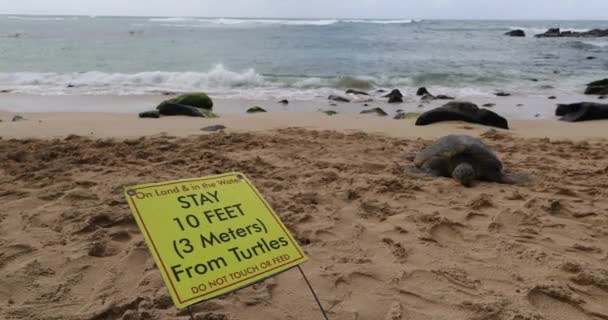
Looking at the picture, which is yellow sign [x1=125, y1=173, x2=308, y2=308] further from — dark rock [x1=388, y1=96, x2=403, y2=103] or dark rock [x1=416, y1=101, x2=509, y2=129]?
dark rock [x1=388, y1=96, x2=403, y2=103]

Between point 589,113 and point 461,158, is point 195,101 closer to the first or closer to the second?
point 461,158

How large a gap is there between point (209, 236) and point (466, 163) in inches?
118

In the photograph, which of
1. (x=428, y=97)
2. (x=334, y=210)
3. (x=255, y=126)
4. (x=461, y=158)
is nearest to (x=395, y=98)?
(x=428, y=97)

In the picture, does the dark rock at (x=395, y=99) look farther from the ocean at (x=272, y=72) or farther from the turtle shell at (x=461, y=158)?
the turtle shell at (x=461, y=158)

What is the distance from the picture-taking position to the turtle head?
378 cm

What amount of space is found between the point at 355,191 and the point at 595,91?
10673 millimetres

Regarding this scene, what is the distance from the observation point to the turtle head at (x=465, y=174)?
149 inches

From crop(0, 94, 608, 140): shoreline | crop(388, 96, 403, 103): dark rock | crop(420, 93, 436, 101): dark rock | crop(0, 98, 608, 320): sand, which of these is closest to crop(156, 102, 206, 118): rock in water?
crop(0, 94, 608, 140): shoreline

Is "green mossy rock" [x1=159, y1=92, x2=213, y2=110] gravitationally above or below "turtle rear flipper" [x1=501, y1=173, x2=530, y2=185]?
above

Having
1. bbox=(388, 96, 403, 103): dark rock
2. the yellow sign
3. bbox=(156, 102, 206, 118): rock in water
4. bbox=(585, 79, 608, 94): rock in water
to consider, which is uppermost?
bbox=(156, 102, 206, 118): rock in water

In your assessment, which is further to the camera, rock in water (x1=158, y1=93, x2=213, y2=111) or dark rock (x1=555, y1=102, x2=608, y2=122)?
rock in water (x1=158, y1=93, x2=213, y2=111)

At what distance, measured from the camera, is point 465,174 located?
3775mm

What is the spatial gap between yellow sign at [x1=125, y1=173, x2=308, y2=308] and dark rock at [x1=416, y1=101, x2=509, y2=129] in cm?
545

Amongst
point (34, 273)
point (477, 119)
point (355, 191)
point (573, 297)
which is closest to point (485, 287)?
point (573, 297)
